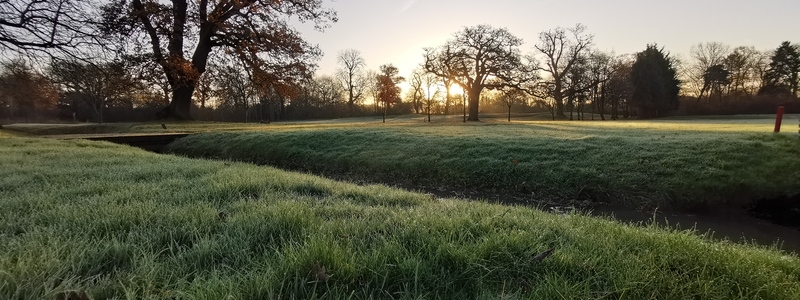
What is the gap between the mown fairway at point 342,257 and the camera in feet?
5.56

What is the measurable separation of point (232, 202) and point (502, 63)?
31950 mm

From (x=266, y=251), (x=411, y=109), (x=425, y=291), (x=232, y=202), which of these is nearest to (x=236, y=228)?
(x=266, y=251)

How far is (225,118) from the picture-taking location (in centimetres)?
5544

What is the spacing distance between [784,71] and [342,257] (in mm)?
66511

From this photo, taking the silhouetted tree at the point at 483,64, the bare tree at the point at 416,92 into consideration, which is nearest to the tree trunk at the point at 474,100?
the silhouetted tree at the point at 483,64

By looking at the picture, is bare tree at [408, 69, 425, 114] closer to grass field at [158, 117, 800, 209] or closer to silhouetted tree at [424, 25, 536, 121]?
silhouetted tree at [424, 25, 536, 121]

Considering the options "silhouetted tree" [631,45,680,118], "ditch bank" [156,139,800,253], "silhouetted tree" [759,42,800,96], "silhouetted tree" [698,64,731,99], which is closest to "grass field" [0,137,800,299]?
"ditch bank" [156,139,800,253]

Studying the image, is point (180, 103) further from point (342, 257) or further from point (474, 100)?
point (342, 257)

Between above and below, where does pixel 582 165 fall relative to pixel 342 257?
below

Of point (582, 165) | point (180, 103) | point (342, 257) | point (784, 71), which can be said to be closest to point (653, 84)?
point (784, 71)

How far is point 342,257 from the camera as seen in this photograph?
6.27ft

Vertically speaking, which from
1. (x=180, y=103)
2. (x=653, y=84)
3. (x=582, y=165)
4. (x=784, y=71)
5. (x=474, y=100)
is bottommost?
(x=582, y=165)

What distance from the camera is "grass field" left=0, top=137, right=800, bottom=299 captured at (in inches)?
66.6

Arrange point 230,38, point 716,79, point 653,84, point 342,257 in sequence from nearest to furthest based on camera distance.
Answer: point 342,257, point 230,38, point 653,84, point 716,79
